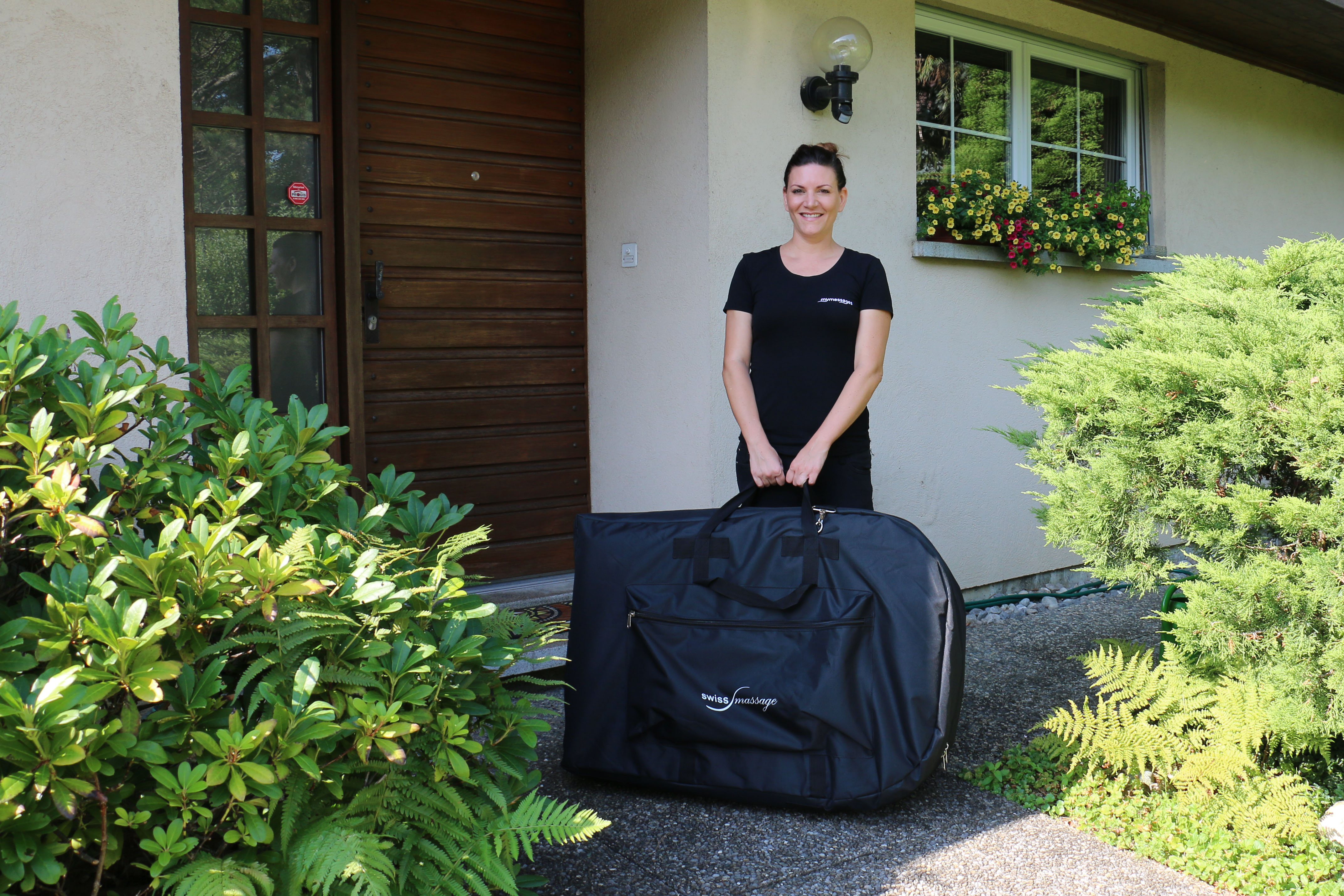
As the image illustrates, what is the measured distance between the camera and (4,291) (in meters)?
2.89

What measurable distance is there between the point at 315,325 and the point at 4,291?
1195mm

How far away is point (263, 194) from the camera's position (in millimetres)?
3805

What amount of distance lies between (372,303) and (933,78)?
269 centimetres

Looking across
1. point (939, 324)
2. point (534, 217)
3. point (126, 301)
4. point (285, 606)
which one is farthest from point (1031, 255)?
point (285, 606)

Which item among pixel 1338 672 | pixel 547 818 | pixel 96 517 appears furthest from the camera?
pixel 1338 672

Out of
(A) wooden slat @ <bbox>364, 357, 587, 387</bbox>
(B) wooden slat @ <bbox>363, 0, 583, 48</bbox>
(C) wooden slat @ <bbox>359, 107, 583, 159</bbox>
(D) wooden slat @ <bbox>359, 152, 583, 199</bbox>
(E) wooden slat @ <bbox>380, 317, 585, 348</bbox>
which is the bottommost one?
(A) wooden slat @ <bbox>364, 357, 587, 387</bbox>

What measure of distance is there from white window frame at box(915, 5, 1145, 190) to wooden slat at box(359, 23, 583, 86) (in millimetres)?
1580

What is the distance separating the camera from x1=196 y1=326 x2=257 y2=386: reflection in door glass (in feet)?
12.3

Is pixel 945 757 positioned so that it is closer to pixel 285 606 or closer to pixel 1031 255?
pixel 285 606

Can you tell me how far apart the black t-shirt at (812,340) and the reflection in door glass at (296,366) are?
1.79 metres

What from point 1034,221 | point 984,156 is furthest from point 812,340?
point 984,156

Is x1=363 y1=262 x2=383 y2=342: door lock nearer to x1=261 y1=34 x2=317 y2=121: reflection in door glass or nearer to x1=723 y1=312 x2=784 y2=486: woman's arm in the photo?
x1=261 y1=34 x2=317 y2=121: reflection in door glass

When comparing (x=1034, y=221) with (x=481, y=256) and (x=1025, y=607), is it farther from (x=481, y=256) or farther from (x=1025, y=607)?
(x=481, y=256)

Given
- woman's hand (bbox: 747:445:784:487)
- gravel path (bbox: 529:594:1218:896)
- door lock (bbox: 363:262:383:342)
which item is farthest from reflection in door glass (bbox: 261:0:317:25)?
gravel path (bbox: 529:594:1218:896)
